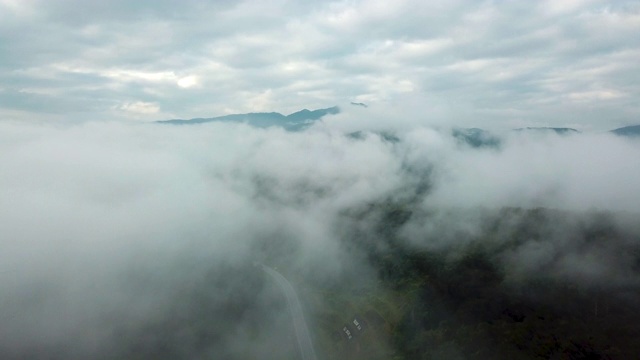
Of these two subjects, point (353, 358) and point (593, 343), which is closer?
point (593, 343)

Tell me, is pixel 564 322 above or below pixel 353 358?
above

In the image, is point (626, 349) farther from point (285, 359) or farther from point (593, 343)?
point (285, 359)

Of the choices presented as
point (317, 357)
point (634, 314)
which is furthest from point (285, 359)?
point (634, 314)

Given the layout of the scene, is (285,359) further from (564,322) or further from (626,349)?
(626,349)

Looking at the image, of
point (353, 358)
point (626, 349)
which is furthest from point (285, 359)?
point (626, 349)

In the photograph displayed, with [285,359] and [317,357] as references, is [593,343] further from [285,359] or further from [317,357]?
[285,359]

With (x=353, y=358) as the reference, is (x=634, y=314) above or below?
above

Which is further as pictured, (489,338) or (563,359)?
(489,338)

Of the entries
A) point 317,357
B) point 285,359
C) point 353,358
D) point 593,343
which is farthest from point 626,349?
point 285,359
